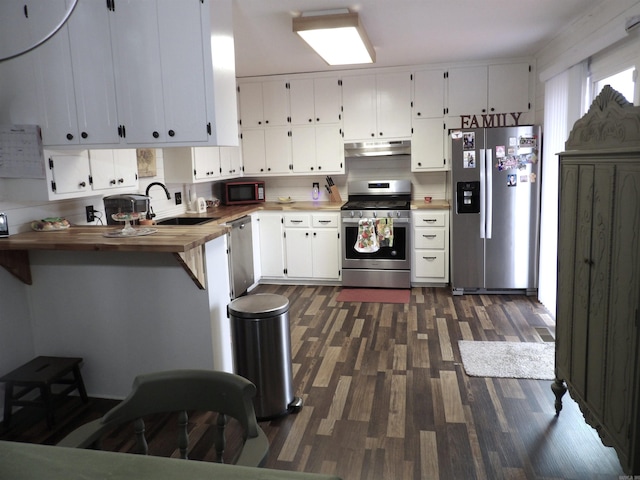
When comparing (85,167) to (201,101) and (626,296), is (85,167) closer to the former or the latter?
(201,101)

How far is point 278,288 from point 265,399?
2.98 meters

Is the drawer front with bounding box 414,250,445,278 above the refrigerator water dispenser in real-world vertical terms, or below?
below

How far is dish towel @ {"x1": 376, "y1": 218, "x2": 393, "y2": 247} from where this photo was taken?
5.41 meters

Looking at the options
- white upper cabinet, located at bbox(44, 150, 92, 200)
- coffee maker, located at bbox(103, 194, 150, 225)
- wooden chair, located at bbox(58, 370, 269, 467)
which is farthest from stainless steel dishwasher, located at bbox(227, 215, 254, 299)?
wooden chair, located at bbox(58, 370, 269, 467)

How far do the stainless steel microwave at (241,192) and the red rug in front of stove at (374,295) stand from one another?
64.8 inches

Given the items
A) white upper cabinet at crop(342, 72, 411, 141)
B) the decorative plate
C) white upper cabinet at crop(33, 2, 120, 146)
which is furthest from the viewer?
white upper cabinet at crop(342, 72, 411, 141)

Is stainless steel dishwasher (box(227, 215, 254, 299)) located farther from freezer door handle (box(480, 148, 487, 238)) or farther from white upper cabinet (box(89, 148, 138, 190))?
freezer door handle (box(480, 148, 487, 238))

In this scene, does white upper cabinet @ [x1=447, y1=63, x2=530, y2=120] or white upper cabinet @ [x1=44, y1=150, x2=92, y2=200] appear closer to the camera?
white upper cabinet @ [x1=44, y1=150, x2=92, y2=200]

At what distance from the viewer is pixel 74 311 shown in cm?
312

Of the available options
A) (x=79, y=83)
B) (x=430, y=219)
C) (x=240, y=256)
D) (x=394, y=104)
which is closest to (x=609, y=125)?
(x=79, y=83)

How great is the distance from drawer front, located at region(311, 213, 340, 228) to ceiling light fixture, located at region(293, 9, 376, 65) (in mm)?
1839

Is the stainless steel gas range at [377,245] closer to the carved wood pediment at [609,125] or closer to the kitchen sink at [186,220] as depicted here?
the kitchen sink at [186,220]

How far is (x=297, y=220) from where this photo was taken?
577cm

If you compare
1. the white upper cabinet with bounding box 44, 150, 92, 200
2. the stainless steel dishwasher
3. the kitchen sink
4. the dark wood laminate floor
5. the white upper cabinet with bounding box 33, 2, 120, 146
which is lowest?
the dark wood laminate floor
